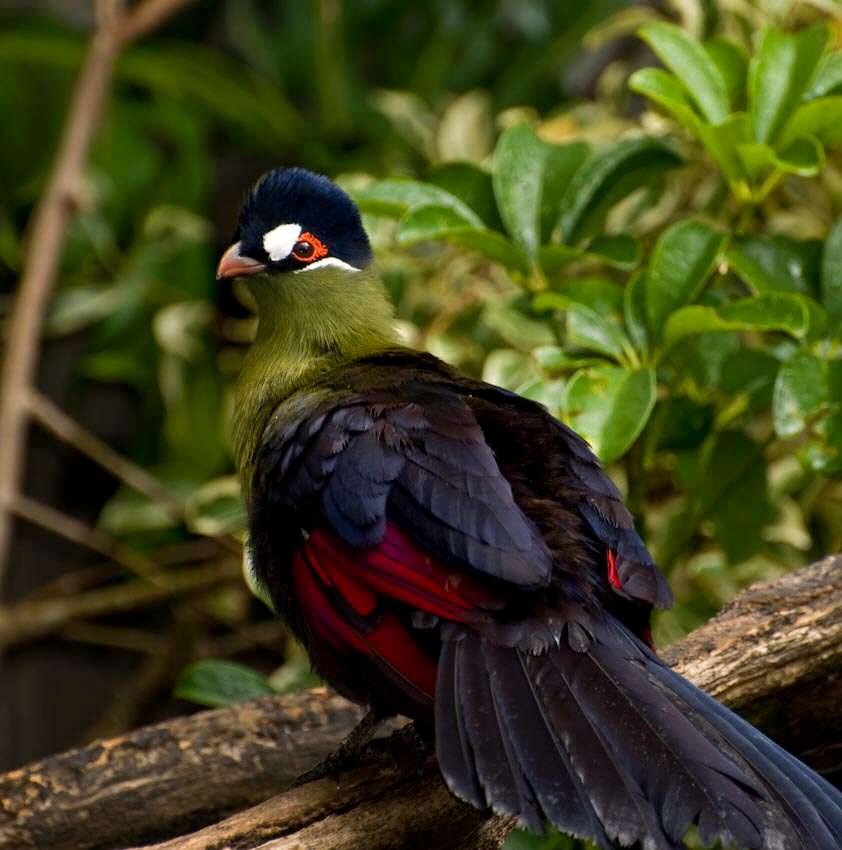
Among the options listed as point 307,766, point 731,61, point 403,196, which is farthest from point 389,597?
point 731,61

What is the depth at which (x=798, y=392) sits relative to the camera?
187cm

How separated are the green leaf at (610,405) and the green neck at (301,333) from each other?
0.98 ft

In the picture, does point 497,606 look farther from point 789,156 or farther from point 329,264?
point 789,156

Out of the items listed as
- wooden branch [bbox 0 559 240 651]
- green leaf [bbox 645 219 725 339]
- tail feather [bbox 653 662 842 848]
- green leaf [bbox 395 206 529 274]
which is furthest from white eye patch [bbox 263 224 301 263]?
wooden branch [bbox 0 559 240 651]

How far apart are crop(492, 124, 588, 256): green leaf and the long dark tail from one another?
78cm

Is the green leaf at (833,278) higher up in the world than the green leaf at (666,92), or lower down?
lower down

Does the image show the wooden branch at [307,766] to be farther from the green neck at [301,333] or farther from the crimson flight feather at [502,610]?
the green neck at [301,333]

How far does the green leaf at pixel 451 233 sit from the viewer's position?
1973 mm

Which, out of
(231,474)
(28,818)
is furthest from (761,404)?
(231,474)

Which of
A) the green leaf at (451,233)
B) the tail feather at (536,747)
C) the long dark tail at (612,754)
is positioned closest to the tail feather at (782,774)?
the long dark tail at (612,754)

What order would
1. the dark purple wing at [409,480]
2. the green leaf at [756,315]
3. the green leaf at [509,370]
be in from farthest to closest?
1. the green leaf at [509,370]
2. the green leaf at [756,315]
3. the dark purple wing at [409,480]

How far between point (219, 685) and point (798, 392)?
95cm

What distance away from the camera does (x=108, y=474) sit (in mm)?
3664

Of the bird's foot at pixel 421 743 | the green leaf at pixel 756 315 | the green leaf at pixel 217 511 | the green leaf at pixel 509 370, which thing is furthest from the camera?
the green leaf at pixel 217 511
